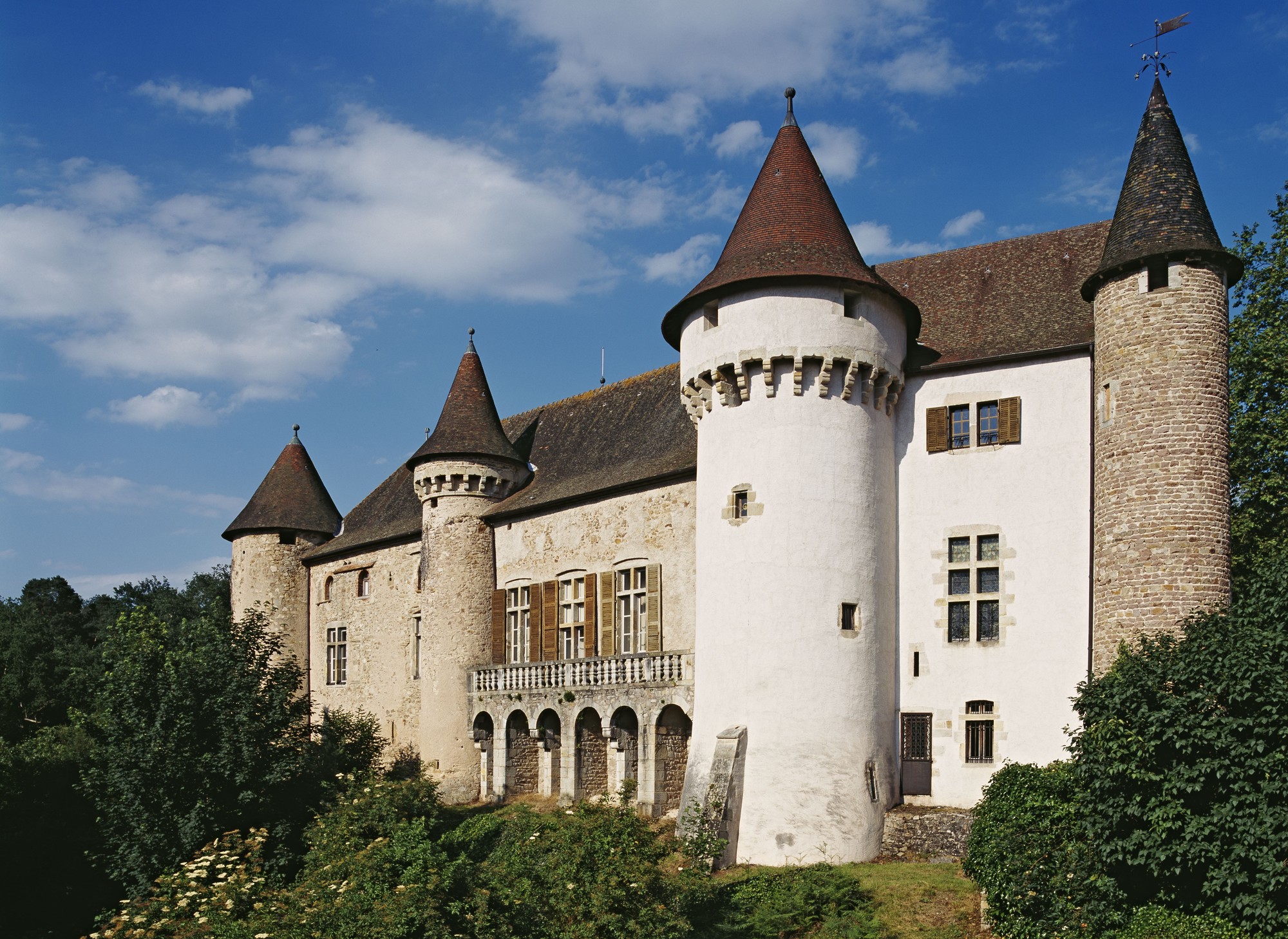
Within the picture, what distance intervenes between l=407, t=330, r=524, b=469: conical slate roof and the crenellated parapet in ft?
30.7

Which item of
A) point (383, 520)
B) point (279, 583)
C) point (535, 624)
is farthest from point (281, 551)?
point (535, 624)

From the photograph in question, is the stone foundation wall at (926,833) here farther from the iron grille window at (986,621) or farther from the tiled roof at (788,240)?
the tiled roof at (788,240)

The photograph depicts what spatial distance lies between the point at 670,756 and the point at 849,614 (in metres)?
5.57

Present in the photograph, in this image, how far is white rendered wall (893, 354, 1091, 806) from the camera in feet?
69.8

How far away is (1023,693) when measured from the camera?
21391 mm

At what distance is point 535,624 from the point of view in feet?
95.3

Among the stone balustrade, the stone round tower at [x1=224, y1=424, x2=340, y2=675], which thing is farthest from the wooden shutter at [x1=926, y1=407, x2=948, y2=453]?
the stone round tower at [x1=224, y1=424, x2=340, y2=675]

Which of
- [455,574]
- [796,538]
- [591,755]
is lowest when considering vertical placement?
[591,755]

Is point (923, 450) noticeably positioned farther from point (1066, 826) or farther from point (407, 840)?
point (407, 840)

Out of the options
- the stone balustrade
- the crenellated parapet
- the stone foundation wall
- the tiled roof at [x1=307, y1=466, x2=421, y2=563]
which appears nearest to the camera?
the stone foundation wall

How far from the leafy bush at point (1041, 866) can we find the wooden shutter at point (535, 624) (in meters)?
12.5

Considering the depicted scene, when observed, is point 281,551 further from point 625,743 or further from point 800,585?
point 800,585

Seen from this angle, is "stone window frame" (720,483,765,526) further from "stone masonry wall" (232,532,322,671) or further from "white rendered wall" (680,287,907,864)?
"stone masonry wall" (232,532,322,671)

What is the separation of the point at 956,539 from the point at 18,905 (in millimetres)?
18257
